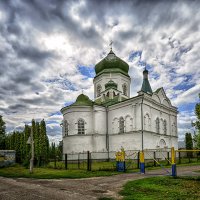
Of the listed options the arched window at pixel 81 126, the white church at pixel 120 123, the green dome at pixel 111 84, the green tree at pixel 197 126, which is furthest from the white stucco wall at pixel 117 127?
the green tree at pixel 197 126

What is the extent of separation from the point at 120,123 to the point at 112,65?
39.2 ft

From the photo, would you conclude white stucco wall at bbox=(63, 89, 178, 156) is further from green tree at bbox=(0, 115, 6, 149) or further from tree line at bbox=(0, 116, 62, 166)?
green tree at bbox=(0, 115, 6, 149)

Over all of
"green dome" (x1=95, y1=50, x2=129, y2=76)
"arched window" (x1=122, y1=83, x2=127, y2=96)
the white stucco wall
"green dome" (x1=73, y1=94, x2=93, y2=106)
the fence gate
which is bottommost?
the fence gate

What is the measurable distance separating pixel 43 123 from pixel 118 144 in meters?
10.9

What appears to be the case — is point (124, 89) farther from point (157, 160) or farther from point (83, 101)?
point (157, 160)

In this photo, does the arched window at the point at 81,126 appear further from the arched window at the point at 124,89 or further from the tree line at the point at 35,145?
the arched window at the point at 124,89

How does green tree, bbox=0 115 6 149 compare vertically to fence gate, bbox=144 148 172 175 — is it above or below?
above

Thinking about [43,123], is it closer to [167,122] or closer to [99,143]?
[99,143]

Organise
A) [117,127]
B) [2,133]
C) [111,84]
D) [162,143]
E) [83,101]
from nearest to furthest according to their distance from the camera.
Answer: [117,127] < [162,143] < [83,101] < [111,84] < [2,133]

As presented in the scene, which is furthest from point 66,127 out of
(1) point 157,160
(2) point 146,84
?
(2) point 146,84

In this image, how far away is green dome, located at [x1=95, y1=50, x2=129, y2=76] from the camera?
40.4 metres

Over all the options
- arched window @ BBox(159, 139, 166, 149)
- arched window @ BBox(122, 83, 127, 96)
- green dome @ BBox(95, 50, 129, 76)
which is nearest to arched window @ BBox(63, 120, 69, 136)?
green dome @ BBox(95, 50, 129, 76)

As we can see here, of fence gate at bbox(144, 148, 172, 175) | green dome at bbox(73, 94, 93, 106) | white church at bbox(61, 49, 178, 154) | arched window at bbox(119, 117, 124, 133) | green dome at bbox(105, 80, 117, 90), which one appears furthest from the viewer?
green dome at bbox(105, 80, 117, 90)

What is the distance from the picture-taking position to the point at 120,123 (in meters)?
33.2
